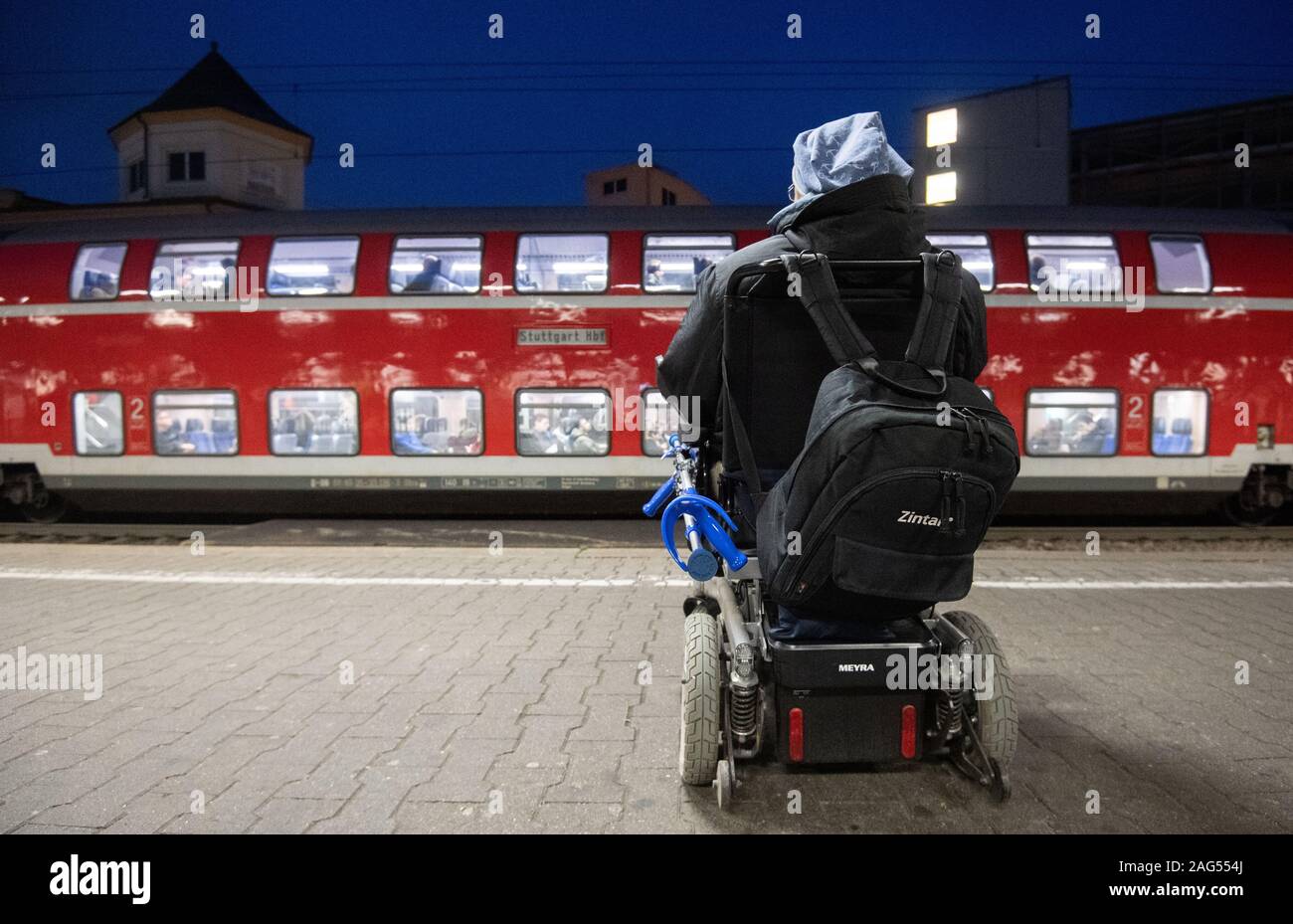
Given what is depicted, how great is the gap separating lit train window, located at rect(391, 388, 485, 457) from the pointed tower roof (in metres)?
36.0

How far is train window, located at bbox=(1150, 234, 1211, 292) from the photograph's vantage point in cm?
899

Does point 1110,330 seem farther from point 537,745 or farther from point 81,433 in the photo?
point 81,433

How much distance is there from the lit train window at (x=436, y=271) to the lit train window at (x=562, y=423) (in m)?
1.39

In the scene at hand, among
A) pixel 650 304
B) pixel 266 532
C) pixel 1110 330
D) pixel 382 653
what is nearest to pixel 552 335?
pixel 650 304

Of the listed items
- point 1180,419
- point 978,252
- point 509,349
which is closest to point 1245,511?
point 1180,419

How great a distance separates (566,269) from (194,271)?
167 inches

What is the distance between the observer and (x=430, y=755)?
3.16 metres

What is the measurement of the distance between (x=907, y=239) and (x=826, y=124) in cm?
43

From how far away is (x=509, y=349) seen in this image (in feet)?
30.3

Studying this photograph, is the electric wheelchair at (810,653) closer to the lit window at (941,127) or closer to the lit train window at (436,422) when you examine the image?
the lit train window at (436,422)

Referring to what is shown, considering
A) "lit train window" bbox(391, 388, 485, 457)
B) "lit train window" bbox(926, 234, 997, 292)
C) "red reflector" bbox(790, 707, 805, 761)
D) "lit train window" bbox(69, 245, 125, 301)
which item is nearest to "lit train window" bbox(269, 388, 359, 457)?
"lit train window" bbox(391, 388, 485, 457)

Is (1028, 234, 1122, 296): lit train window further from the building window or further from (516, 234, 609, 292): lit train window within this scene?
the building window

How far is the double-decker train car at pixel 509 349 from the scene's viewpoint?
29.6 ft
